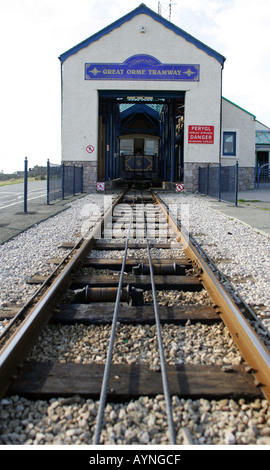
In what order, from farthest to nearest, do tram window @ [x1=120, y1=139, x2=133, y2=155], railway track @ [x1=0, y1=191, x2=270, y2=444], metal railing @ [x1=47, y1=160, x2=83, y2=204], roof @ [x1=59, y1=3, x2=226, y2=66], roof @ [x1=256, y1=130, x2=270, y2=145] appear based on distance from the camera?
tram window @ [x1=120, y1=139, x2=133, y2=155], roof @ [x1=256, y1=130, x2=270, y2=145], roof @ [x1=59, y1=3, x2=226, y2=66], metal railing @ [x1=47, y1=160, x2=83, y2=204], railway track @ [x1=0, y1=191, x2=270, y2=444]

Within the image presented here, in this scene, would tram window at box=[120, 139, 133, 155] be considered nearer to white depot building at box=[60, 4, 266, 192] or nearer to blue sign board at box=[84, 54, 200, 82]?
white depot building at box=[60, 4, 266, 192]

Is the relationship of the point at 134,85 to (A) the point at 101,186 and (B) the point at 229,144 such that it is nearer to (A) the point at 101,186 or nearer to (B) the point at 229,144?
(A) the point at 101,186

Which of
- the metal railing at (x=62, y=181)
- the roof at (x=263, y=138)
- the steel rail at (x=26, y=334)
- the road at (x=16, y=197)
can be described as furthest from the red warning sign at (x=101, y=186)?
the roof at (x=263, y=138)

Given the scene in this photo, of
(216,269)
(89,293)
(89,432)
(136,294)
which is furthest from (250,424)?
(216,269)

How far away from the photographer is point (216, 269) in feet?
16.8

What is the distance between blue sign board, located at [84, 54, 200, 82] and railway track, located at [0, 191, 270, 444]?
631 inches

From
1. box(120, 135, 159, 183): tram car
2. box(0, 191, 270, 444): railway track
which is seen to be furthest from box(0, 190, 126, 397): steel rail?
box(120, 135, 159, 183): tram car

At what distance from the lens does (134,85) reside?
1962 centimetres

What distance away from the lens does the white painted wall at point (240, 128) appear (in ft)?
73.2

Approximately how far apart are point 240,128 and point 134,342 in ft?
69.8

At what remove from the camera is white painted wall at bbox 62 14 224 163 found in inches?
770

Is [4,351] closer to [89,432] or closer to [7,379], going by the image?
[7,379]

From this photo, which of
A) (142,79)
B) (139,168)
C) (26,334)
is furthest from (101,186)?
(26,334)

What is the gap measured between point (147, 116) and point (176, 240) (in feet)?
91.7
